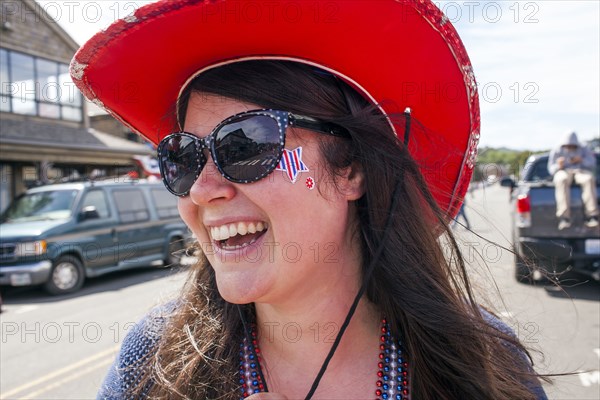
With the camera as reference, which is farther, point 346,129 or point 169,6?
point 346,129

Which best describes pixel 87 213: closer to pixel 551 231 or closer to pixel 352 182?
pixel 551 231

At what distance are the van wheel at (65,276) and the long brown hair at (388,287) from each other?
7.37 m

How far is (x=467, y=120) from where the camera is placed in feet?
5.26

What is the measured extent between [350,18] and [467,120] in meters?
0.57

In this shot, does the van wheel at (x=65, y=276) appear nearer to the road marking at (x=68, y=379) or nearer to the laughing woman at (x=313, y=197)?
the road marking at (x=68, y=379)

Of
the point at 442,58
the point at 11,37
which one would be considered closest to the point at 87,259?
the point at 442,58

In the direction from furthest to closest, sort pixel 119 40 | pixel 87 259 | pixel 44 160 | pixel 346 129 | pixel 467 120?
1. pixel 44 160
2. pixel 87 259
3. pixel 467 120
4. pixel 346 129
5. pixel 119 40

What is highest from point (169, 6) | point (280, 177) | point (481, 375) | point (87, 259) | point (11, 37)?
point (11, 37)

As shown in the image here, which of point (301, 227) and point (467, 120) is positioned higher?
point (467, 120)

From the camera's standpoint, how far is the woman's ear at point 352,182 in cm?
152

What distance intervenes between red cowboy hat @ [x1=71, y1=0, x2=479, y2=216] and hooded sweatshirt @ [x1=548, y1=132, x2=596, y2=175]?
615cm

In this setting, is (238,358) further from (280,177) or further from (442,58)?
(442,58)

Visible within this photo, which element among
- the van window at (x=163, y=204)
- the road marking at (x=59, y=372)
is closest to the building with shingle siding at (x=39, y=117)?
the van window at (x=163, y=204)

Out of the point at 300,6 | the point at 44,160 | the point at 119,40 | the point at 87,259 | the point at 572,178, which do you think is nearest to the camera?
the point at 300,6
